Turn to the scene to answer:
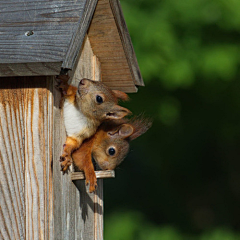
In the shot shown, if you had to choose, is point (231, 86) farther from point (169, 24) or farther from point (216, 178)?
point (216, 178)

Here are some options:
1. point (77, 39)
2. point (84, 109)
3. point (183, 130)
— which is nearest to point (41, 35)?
point (77, 39)

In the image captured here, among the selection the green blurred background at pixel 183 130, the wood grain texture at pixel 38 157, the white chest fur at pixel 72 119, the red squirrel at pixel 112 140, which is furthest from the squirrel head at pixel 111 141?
the wood grain texture at pixel 38 157

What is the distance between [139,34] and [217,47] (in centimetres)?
90

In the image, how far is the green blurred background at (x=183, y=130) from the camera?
5.72m

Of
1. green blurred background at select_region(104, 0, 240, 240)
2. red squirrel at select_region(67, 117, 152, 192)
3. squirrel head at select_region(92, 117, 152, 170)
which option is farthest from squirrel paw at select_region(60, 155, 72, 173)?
green blurred background at select_region(104, 0, 240, 240)

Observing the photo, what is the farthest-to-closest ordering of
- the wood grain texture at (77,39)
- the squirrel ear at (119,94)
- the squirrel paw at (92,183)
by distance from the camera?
the squirrel ear at (119,94) → the squirrel paw at (92,183) → the wood grain texture at (77,39)

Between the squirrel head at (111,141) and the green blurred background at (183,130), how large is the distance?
2.14ft

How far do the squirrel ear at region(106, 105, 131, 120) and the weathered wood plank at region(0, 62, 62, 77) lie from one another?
1.11 m

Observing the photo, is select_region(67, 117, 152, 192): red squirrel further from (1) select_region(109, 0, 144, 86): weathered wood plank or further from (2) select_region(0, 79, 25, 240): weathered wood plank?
(2) select_region(0, 79, 25, 240): weathered wood plank

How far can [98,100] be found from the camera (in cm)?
339

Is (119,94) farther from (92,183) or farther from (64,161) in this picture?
(64,161)

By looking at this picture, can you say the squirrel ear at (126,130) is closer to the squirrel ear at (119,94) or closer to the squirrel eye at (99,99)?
the squirrel ear at (119,94)

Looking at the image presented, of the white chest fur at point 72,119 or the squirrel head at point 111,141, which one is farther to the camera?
the squirrel head at point 111,141

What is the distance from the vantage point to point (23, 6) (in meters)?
2.52
